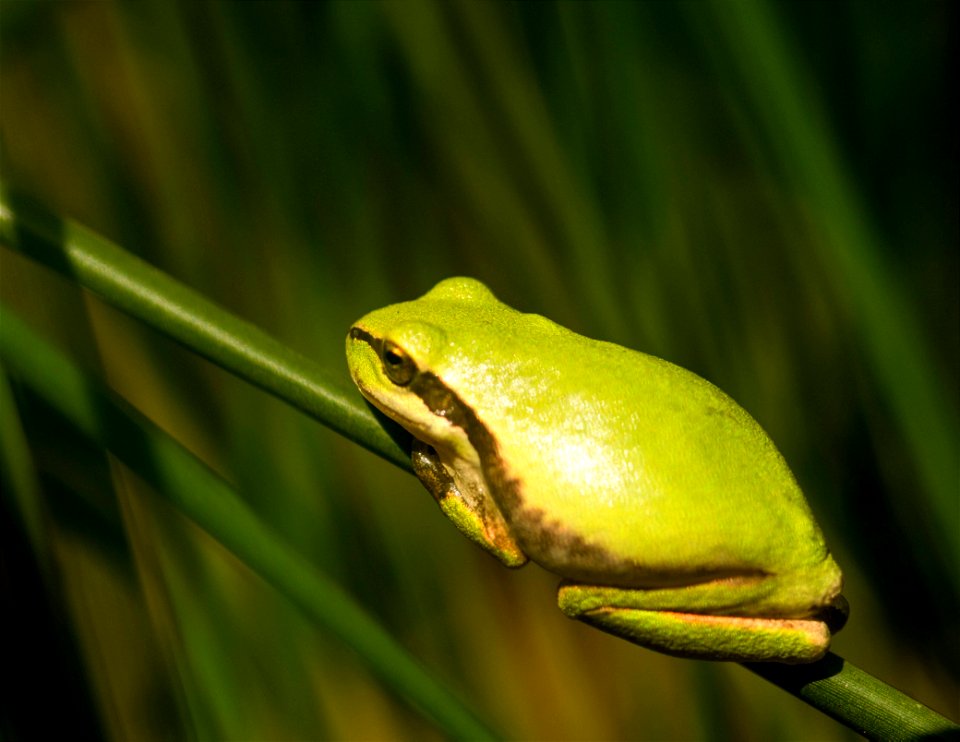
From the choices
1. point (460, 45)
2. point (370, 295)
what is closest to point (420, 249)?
point (370, 295)

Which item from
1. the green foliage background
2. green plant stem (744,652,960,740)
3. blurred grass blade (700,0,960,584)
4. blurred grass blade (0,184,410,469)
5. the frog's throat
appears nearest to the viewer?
green plant stem (744,652,960,740)

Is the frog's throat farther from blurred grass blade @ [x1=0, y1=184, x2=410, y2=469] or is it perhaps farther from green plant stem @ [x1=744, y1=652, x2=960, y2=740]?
green plant stem @ [x1=744, y1=652, x2=960, y2=740]

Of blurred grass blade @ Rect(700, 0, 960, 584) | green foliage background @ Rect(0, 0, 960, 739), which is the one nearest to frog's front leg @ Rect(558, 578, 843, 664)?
blurred grass blade @ Rect(700, 0, 960, 584)

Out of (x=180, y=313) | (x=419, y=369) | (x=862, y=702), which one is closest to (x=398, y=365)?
(x=419, y=369)

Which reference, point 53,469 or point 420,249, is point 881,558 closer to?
point 420,249

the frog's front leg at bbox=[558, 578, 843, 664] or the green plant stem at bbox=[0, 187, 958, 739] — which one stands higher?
the green plant stem at bbox=[0, 187, 958, 739]
